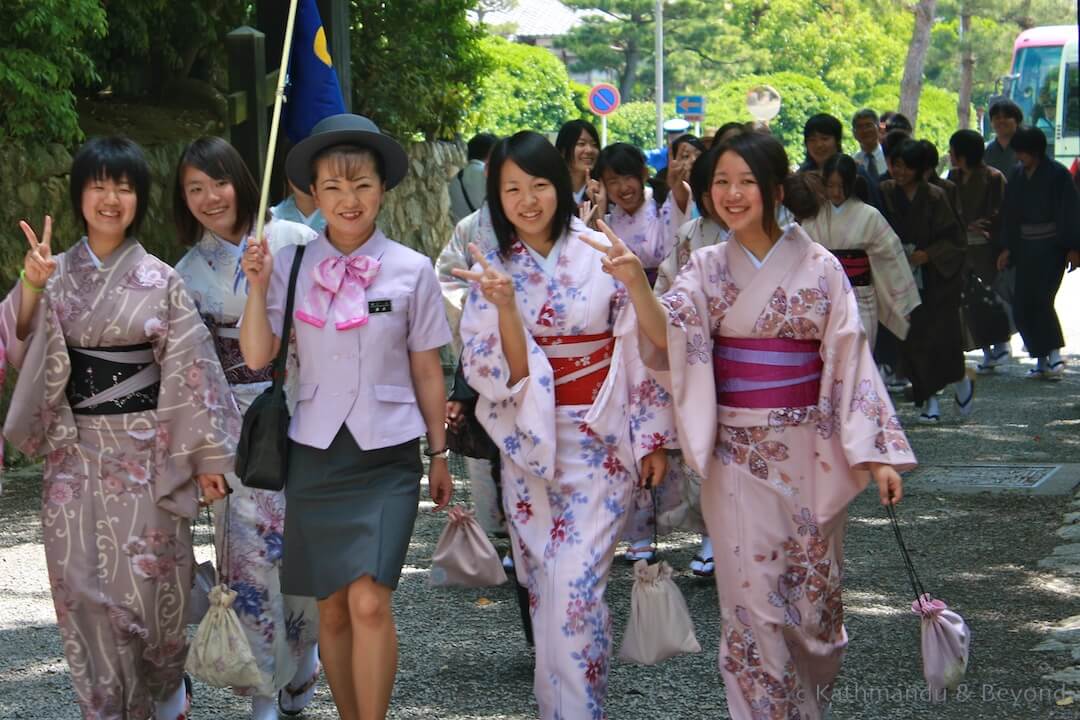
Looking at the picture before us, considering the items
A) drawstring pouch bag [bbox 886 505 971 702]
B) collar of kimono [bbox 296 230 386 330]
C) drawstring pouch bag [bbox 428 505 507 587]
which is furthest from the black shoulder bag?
drawstring pouch bag [bbox 886 505 971 702]

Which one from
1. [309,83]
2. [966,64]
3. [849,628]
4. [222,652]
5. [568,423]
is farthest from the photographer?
[966,64]

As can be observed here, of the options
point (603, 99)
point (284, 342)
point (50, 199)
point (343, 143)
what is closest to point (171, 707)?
point (284, 342)

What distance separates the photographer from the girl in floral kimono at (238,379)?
4.94 m

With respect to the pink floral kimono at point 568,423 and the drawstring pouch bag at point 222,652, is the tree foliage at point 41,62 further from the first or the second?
the drawstring pouch bag at point 222,652

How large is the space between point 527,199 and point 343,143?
2.01 feet

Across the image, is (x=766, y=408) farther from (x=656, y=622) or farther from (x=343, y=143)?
(x=343, y=143)

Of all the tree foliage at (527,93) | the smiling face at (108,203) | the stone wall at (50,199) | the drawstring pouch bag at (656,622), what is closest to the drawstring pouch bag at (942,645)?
the drawstring pouch bag at (656,622)

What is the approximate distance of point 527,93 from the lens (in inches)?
1529

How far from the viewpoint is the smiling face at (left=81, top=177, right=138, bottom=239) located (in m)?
4.49

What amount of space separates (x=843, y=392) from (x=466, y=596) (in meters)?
2.79

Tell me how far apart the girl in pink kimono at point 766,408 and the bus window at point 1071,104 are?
27.5 metres

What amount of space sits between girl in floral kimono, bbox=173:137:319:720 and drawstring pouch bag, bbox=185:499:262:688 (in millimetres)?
422

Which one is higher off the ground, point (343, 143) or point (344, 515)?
point (343, 143)

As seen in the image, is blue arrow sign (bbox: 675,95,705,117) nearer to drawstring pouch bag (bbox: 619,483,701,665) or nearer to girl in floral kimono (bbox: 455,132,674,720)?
girl in floral kimono (bbox: 455,132,674,720)
